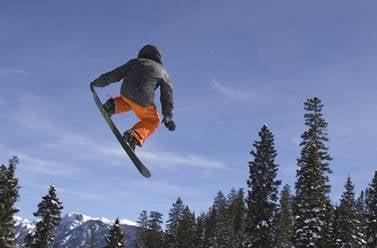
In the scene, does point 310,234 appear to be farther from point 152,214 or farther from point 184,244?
point 152,214

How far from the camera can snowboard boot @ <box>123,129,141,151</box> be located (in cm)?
1127

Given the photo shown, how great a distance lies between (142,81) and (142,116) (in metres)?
0.74

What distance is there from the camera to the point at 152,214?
325ft

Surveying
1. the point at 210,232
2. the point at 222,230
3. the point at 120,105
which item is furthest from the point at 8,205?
the point at 210,232

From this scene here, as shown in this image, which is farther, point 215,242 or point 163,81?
point 215,242

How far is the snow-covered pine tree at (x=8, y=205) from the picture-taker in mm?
42688

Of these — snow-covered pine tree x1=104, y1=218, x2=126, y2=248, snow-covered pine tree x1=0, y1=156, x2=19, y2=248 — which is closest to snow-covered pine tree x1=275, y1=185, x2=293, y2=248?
snow-covered pine tree x1=104, y1=218, x2=126, y2=248

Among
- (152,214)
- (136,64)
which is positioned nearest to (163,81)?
(136,64)

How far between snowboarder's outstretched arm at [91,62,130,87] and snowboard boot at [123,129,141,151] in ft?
3.76

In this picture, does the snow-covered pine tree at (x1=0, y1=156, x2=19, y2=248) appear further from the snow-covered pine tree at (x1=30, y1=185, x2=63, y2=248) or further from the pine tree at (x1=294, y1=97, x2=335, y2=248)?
the pine tree at (x1=294, y1=97, x2=335, y2=248)

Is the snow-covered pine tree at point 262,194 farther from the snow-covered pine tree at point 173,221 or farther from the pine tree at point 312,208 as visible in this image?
the snow-covered pine tree at point 173,221

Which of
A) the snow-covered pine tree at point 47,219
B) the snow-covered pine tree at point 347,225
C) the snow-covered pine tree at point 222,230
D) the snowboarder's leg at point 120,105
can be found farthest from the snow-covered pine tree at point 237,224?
the snowboarder's leg at point 120,105

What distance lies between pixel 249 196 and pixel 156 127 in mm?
36006

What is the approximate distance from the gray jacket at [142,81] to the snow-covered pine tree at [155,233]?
73.2 m
